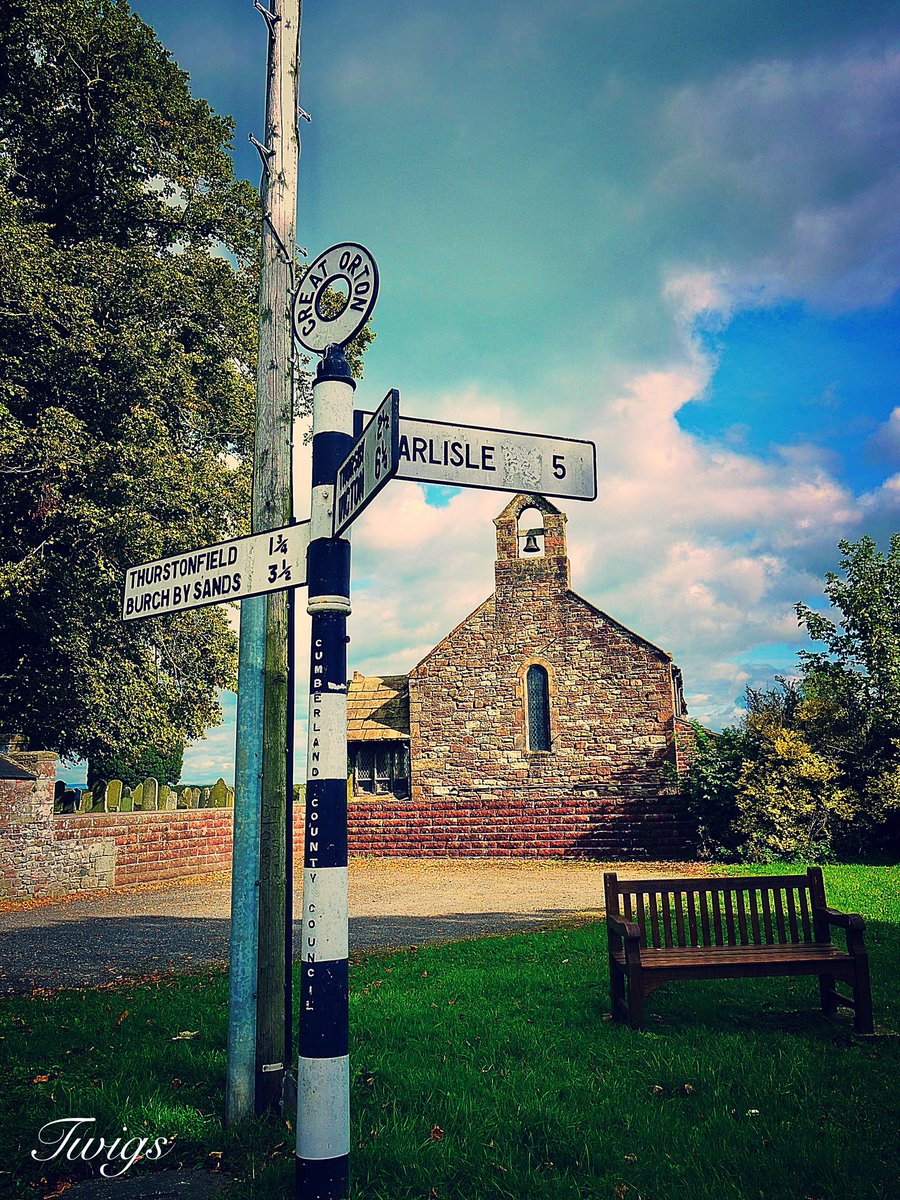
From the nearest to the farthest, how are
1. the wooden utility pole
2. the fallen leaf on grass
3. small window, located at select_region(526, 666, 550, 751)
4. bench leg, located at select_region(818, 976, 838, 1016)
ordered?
the fallen leaf on grass → the wooden utility pole → bench leg, located at select_region(818, 976, 838, 1016) → small window, located at select_region(526, 666, 550, 751)

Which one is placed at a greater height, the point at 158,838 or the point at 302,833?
the point at 158,838

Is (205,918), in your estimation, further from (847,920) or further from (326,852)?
(326,852)

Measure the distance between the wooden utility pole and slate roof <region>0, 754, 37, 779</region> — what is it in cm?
1035

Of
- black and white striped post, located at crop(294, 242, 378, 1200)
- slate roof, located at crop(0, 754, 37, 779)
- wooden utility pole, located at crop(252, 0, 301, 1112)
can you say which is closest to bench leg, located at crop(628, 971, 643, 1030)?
wooden utility pole, located at crop(252, 0, 301, 1112)

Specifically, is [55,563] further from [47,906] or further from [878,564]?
[878,564]

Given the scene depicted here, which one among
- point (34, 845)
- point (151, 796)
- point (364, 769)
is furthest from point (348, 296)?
point (364, 769)

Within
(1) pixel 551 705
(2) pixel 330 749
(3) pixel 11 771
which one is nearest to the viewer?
(2) pixel 330 749

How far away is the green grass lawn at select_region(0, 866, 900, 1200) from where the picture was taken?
355 cm

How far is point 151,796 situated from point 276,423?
1383cm

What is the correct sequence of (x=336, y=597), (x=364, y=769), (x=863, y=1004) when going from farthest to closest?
(x=364, y=769), (x=863, y=1004), (x=336, y=597)

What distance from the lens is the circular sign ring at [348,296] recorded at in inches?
147

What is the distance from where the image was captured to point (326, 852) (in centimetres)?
317

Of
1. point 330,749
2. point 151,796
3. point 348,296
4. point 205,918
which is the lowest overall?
point 205,918

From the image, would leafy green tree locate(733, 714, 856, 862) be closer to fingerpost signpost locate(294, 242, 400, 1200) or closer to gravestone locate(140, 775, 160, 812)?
gravestone locate(140, 775, 160, 812)
